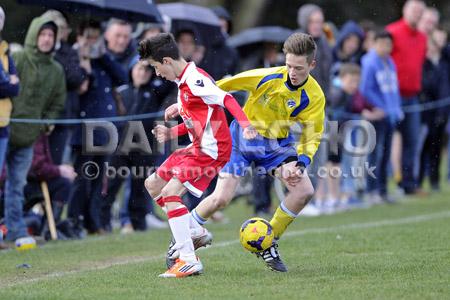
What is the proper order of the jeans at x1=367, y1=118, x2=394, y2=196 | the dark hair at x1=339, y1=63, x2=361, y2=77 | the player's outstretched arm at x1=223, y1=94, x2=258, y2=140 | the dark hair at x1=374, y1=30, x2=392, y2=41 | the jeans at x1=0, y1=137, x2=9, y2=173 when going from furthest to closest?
the jeans at x1=367, y1=118, x2=394, y2=196
the dark hair at x1=374, y1=30, x2=392, y2=41
the dark hair at x1=339, y1=63, x2=361, y2=77
the jeans at x1=0, y1=137, x2=9, y2=173
the player's outstretched arm at x1=223, y1=94, x2=258, y2=140

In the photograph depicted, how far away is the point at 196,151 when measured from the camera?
812 cm

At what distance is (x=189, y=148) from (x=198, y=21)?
5651mm

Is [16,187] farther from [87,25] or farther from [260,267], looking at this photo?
[260,267]

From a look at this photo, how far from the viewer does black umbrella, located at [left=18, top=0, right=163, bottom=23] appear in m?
11.6

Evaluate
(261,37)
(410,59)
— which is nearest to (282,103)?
(261,37)

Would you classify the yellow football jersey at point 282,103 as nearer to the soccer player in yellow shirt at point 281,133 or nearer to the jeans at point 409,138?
the soccer player in yellow shirt at point 281,133

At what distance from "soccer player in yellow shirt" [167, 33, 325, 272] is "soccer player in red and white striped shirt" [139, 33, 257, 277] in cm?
38

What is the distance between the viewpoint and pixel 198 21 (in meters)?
13.6

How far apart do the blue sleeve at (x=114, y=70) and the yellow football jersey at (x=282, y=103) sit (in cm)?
373

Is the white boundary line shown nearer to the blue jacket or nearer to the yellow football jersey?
the yellow football jersey

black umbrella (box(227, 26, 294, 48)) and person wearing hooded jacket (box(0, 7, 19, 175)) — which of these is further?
Answer: black umbrella (box(227, 26, 294, 48))

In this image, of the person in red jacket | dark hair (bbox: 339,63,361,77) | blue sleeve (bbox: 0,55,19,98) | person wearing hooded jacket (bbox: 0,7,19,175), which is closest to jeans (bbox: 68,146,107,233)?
person wearing hooded jacket (bbox: 0,7,19,175)

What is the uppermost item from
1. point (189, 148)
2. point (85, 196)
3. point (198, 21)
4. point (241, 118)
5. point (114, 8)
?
point (114, 8)

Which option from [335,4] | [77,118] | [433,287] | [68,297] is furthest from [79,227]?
[335,4]
